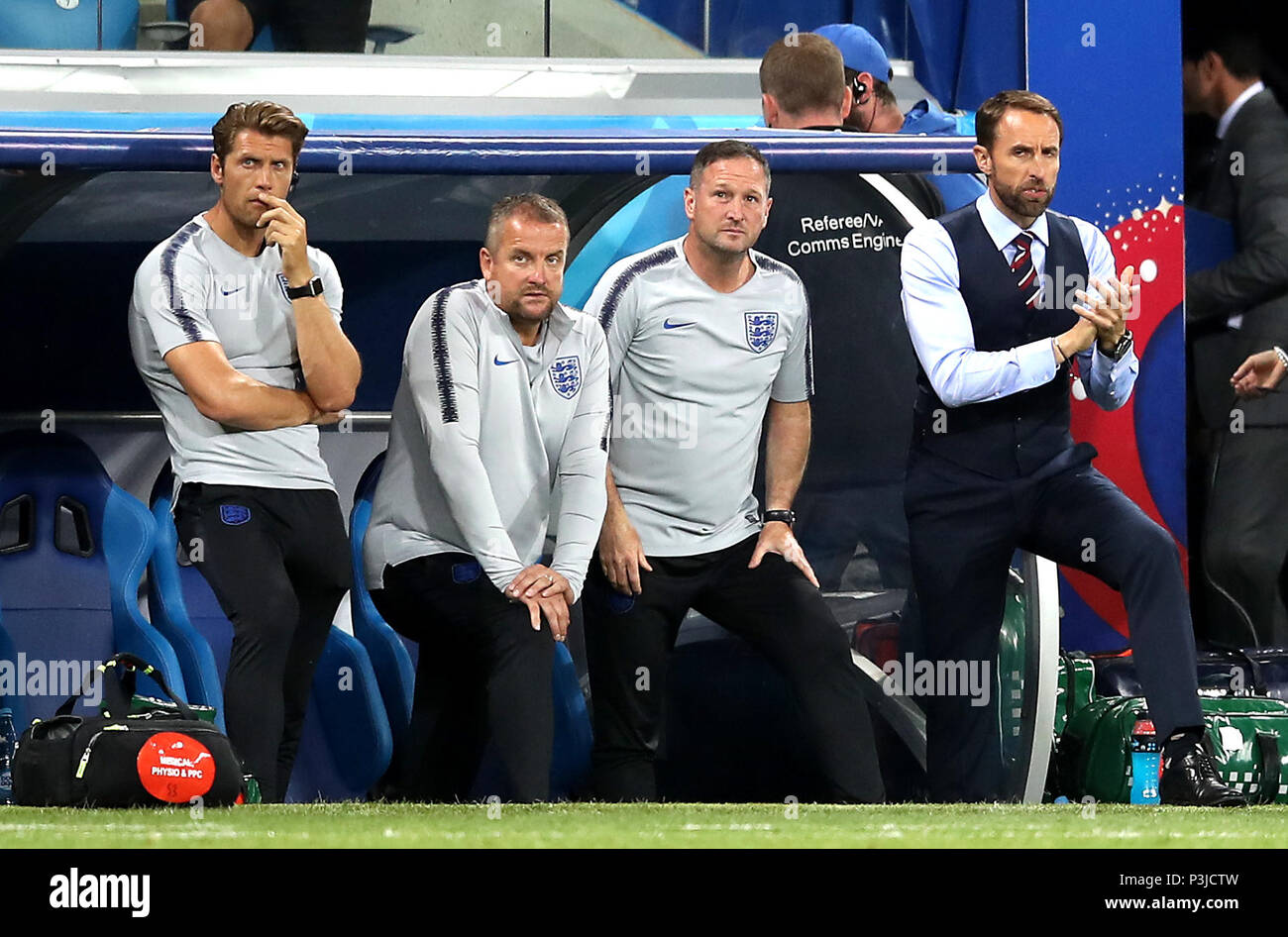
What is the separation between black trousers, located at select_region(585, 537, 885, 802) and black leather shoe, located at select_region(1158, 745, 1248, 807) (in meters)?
0.64

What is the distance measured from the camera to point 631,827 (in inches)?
120

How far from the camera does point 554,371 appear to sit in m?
4.14

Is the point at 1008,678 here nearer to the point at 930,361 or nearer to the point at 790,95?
the point at 930,361

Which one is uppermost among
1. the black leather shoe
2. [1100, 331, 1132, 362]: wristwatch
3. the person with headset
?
the person with headset

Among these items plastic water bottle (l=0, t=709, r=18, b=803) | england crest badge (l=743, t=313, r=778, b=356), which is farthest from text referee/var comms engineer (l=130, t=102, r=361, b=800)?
england crest badge (l=743, t=313, r=778, b=356)

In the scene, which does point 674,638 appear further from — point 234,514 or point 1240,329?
point 1240,329

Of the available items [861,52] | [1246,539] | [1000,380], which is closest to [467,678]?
[1000,380]

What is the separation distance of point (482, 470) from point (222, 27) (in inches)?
127

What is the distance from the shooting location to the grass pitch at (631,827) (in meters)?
2.82

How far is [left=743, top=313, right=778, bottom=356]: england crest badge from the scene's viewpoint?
171 inches

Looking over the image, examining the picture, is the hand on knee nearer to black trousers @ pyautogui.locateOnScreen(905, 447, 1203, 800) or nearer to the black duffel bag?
black trousers @ pyautogui.locateOnScreen(905, 447, 1203, 800)

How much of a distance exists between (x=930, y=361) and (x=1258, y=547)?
2.28 metres

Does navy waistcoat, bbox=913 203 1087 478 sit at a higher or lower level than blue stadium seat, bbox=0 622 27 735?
higher

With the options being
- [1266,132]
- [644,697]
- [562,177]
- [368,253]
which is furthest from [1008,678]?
[1266,132]
